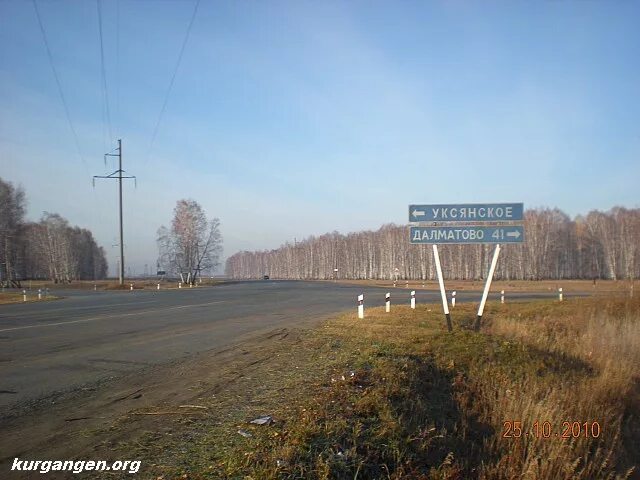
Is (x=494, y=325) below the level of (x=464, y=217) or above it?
below

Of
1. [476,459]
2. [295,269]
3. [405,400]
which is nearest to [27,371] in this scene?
[405,400]

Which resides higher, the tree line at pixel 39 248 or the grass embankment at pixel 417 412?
the tree line at pixel 39 248

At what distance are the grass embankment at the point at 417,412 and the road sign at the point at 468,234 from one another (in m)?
3.06

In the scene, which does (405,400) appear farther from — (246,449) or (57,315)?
(57,315)

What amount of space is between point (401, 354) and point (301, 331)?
4444mm

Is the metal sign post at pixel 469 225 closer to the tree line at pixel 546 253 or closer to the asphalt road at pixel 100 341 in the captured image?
the asphalt road at pixel 100 341

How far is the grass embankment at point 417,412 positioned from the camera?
Result: 460 centimetres

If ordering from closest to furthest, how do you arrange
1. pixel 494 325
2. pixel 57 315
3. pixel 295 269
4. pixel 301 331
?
pixel 301 331 → pixel 494 325 → pixel 57 315 → pixel 295 269

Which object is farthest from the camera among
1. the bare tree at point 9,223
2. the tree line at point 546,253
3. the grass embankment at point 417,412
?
the tree line at point 546,253

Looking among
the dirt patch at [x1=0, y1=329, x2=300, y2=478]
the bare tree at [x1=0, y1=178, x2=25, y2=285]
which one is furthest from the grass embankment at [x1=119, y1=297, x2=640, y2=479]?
the bare tree at [x1=0, y1=178, x2=25, y2=285]

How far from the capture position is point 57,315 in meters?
19.7
